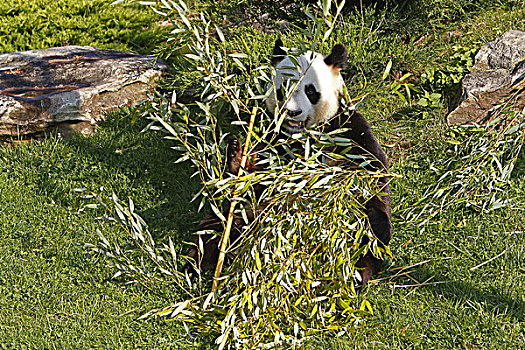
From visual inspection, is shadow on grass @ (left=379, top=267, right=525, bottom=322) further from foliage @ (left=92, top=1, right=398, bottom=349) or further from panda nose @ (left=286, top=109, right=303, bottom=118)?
panda nose @ (left=286, top=109, right=303, bottom=118)

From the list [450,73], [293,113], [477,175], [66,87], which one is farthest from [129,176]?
[450,73]

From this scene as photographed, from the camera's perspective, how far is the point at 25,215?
451cm

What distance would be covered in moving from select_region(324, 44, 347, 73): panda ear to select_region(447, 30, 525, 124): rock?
176 cm

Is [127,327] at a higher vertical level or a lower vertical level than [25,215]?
higher

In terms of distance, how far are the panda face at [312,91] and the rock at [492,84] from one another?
1.78m

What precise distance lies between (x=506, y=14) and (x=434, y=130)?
7.55 feet

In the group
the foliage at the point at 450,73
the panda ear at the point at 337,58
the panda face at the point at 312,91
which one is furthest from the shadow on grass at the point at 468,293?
the foliage at the point at 450,73

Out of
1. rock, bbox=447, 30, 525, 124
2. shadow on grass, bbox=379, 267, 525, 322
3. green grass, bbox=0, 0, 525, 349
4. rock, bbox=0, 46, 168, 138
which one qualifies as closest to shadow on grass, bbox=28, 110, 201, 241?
green grass, bbox=0, 0, 525, 349

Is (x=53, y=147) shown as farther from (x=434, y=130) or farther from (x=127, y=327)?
(x=434, y=130)

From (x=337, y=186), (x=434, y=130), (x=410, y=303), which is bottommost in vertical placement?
(x=410, y=303)

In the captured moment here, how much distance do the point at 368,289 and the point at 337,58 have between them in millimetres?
1537

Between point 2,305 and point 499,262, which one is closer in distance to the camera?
point 2,305

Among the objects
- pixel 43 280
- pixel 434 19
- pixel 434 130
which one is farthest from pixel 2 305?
pixel 434 19

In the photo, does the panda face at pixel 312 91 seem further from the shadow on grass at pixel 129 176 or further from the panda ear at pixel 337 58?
the shadow on grass at pixel 129 176
